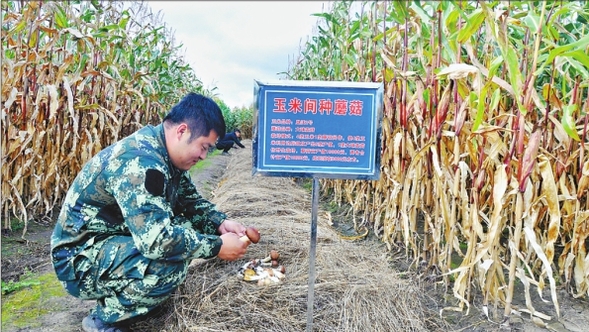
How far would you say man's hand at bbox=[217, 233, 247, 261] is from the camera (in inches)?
80.7

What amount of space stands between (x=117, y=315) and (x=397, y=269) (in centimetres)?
173

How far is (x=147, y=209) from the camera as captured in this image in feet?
5.99

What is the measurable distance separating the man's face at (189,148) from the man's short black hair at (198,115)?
0.02 meters

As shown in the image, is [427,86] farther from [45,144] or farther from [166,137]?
[45,144]

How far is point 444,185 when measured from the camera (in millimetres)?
2328

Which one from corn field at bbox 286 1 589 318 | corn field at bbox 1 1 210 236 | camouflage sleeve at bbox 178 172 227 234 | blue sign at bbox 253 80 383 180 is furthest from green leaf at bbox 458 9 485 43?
corn field at bbox 1 1 210 236

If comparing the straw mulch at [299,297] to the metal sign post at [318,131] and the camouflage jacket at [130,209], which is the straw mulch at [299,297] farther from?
the metal sign post at [318,131]

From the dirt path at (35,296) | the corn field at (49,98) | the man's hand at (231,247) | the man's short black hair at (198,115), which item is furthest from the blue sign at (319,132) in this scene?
the corn field at (49,98)

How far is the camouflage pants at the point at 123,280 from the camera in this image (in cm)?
194

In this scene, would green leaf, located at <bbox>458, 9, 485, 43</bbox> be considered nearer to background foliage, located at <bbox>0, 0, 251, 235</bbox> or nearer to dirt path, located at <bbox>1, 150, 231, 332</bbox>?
dirt path, located at <bbox>1, 150, 231, 332</bbox>

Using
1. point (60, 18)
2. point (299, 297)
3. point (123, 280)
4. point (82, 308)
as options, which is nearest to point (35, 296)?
point (82, 308)

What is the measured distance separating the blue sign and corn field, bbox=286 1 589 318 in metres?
0.42

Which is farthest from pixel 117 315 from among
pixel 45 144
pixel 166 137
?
pixel 45 144

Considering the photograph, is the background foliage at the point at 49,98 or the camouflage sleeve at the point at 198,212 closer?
the camouflage sleeve at the point at 198,212
